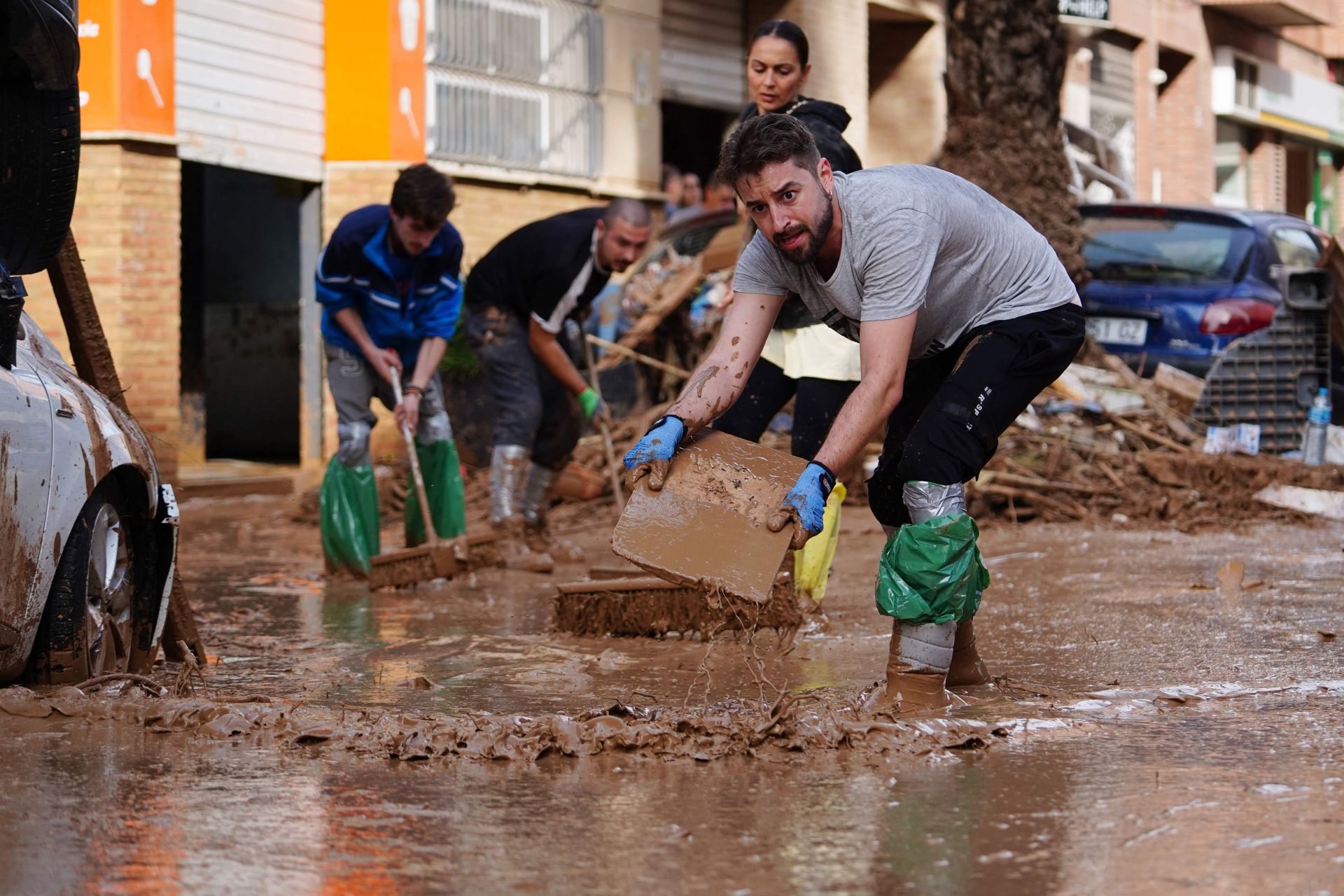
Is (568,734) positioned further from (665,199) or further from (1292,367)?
(665,199)

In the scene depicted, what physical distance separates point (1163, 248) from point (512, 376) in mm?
5562

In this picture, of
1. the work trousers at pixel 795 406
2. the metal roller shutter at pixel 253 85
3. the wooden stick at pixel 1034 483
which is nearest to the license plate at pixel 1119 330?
the wooden stick at pixel 1034 483

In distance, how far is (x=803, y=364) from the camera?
5.90 metres

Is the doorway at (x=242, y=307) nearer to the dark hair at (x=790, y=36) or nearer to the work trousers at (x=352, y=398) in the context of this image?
→ the work trousers at (x=352, y=398)

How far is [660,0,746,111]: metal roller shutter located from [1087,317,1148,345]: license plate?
635 cm

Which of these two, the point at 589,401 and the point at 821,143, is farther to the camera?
the point at 589,401

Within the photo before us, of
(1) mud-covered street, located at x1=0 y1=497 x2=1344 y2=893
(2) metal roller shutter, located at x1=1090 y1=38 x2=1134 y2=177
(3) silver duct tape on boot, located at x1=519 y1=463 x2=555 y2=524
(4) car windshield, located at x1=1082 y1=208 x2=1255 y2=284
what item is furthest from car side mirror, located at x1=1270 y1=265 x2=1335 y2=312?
(2) metal roller shutter, located at x1=1090 y1=38 x2=1134 y2=177

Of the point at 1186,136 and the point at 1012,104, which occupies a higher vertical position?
the point at 1186,136

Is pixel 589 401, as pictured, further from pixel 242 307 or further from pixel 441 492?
pixel 242 307

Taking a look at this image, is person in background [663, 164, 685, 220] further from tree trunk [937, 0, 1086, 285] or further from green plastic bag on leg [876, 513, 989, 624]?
green plastic bag on leg [876, 513, 989, 624]

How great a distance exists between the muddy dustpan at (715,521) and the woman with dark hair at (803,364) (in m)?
1.32

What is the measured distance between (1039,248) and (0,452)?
8.77 feet

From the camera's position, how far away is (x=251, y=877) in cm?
287


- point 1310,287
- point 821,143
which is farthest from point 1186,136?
point 821,143
